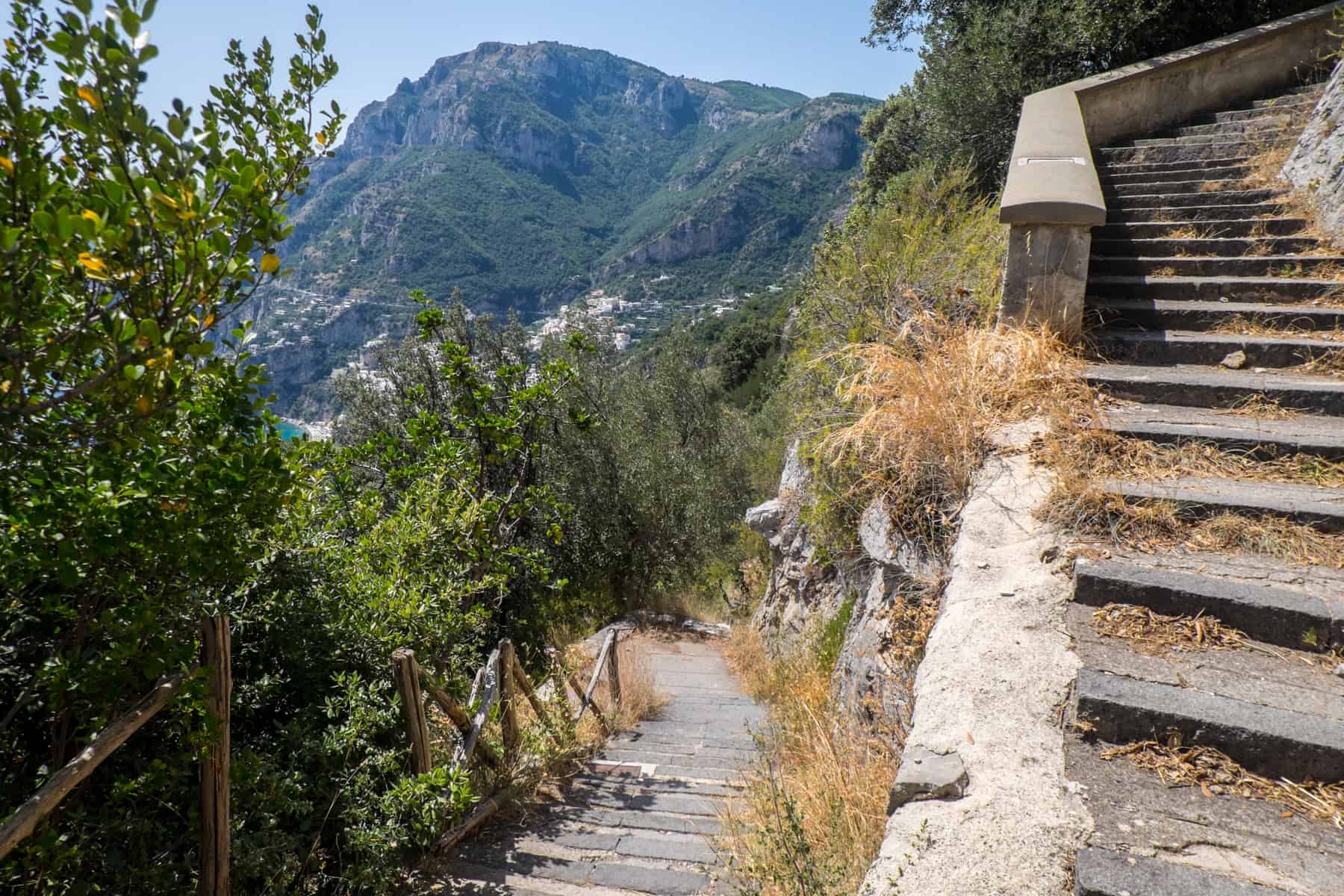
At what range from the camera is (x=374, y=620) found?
3.96 meters

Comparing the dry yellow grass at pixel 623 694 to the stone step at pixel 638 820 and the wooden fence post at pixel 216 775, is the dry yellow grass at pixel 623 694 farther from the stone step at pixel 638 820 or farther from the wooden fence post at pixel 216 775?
the wooden fence post at pixel 216 775

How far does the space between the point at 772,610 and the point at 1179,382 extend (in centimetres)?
533

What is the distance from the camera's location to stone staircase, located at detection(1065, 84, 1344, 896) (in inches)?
70.7

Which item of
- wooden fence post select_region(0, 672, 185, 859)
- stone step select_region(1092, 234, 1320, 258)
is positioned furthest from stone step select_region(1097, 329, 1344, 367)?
wooden fence post select_region(0, 672, 185, 859)

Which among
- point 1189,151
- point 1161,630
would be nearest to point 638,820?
point 1161,630

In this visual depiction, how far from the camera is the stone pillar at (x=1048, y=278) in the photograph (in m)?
4.38

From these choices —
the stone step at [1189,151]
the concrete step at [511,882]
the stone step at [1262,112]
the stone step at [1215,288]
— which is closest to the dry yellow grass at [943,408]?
the stone step at [1215,288]

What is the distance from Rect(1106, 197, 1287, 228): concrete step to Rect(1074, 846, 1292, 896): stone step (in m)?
5.58

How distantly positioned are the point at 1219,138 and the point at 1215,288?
11.6ft

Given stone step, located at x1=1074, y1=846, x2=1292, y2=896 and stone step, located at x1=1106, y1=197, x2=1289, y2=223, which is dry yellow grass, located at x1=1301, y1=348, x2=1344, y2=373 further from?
stone step, located at x1=1074, y1=846, x2=1292, y2=896

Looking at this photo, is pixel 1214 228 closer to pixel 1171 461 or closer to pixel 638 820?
pixel 1171 461

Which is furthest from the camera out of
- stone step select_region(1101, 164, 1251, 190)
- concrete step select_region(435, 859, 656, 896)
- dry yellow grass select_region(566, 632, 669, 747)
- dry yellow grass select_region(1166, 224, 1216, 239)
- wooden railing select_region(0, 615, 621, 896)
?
dry yellow grass select_region(566, 632, 669, 747)

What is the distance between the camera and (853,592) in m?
5.39

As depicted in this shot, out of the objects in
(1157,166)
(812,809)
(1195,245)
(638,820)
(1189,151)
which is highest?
(1189,151)
